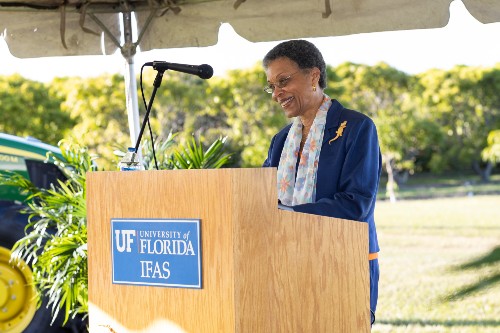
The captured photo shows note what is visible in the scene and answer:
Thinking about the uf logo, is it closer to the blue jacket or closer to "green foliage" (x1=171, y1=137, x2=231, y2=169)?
the blue jacket

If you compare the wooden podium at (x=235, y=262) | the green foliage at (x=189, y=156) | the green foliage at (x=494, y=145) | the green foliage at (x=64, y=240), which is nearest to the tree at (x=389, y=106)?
the green foliage at (x=494, y=145)

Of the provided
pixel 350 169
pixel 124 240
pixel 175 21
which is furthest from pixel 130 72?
pixel 124 240

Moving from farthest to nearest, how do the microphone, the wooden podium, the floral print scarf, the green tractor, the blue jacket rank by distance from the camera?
the green tractor < the floral print scarf < the blue jacket < the microphone < the wooden podium

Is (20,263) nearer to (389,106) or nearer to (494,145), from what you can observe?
(494,145)

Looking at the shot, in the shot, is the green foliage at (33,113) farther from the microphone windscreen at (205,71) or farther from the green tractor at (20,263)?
the microphone windscreen at (205,71)

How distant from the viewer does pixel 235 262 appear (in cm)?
237

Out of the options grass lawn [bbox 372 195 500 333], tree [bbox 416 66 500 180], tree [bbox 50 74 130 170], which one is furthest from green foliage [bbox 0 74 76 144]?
tree [bbox 416 66 500 180]

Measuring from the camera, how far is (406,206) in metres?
28.6

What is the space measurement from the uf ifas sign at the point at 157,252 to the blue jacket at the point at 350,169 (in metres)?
0.75

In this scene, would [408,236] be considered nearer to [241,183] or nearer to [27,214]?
[27,214]

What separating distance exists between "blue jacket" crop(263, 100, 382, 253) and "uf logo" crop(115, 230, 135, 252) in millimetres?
783

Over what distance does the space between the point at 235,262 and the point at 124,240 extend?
15.7 inches

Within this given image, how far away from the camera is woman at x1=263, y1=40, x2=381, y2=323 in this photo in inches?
125

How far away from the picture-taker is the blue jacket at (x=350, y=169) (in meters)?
3.12
